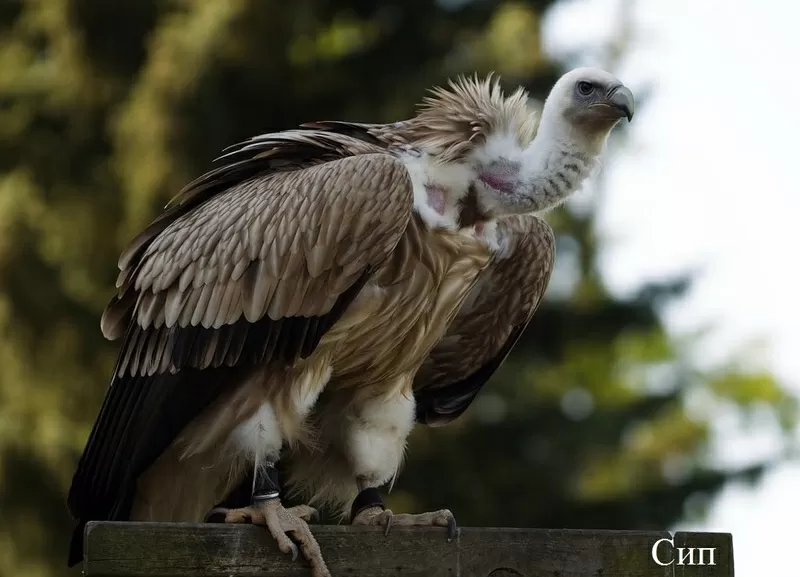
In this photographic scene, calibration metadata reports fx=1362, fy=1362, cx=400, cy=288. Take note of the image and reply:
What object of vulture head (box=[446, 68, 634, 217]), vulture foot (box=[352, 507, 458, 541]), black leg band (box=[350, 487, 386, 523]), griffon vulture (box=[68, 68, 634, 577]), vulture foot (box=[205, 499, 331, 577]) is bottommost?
vulture foot (box=[205, 499, 331, 577])

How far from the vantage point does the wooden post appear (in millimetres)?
3696

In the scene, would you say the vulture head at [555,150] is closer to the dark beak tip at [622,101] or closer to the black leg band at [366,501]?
the dark beak tip at [622,101]

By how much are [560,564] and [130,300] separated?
1.86 m

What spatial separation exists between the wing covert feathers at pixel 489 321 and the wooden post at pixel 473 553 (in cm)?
131

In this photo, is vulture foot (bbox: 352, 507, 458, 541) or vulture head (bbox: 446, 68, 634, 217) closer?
vulture foot (bbox: 352, 507, 458, 541)

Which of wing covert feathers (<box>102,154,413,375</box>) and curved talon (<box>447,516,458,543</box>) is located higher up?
wing covert feathers (<box>102,154,413,375</box>)

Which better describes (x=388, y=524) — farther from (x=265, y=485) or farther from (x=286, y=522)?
(x=265, y=485)

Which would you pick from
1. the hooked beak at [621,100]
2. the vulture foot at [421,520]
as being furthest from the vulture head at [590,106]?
the vulture foot at [421,520]

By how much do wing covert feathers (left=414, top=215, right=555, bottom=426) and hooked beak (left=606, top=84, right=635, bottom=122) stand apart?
0.68 metres

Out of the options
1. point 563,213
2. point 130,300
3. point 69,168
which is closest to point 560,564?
point 130,300

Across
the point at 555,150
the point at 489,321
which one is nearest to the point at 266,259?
the point at 555,150

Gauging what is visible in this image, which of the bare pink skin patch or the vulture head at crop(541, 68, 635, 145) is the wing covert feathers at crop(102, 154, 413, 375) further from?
the vulture head at crop(541, 68, 635, 145)

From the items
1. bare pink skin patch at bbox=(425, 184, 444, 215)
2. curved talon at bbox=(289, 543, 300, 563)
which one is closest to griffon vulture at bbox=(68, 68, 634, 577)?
bare pink skin patch at bbox=(425, 184, 444, 215)

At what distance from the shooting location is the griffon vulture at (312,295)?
13.8 ft
